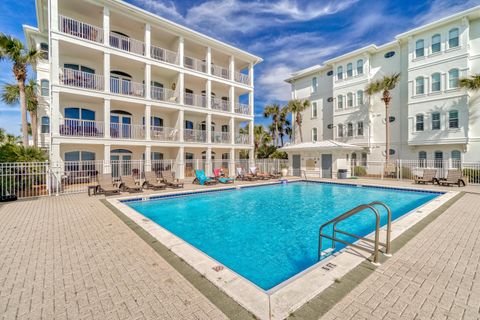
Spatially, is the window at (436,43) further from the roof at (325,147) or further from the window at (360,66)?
the roof at (325,147)

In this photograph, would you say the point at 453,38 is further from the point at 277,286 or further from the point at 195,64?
the point at 277,286

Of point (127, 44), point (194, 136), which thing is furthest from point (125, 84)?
point (194, 136)

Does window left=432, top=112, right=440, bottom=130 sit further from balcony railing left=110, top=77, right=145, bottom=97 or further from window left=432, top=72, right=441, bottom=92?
balcony railing left=110, top=77, right=145, bottom=97

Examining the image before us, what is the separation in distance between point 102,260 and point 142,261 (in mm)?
772

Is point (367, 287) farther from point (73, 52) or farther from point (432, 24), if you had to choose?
point (432, 24)

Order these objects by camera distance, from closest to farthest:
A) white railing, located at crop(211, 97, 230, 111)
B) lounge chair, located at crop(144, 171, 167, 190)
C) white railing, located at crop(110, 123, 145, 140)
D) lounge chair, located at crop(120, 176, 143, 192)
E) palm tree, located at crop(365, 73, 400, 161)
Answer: lounge chair, located at crop(120, 176, 143, 192)
lounge chair, located at crop(144, 171, 167, 190)
white railing, located at crop(110, 123, 145, 140)
palm tree, located at crop(365, 73, 400, 161)
white railing, located at crop(211, 97, 230, 111)

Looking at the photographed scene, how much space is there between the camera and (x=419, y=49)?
19.4 metres

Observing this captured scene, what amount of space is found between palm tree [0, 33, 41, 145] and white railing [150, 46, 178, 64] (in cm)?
808

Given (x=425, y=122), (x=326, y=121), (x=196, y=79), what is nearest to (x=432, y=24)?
(x=425, y=122)

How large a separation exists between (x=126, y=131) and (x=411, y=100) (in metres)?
25.5

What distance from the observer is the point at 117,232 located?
540cm

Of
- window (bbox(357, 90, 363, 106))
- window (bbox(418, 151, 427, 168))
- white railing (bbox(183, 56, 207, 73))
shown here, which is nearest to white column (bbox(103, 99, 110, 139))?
white railing (bbox(183, 56, 207, 73))

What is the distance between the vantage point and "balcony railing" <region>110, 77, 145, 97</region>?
1577 cm

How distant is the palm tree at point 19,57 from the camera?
1439 centimetres
